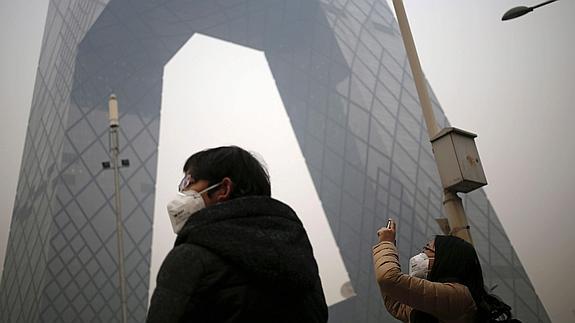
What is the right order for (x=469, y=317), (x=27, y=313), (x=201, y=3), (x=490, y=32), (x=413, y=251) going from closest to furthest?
1. (x=469, y=317)
2. (x=27, y=313)
3. (x=413, y=251)
4. (x=490, y=32)
5. (x=201, y=3)

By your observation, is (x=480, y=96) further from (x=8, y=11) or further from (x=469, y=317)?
(x=8, y=11)

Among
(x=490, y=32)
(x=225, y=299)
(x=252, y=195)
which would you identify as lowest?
(x=225, y=299)

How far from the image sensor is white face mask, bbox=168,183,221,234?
158cm

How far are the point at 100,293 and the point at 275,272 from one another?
6.82m

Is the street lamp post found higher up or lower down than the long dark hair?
higher up

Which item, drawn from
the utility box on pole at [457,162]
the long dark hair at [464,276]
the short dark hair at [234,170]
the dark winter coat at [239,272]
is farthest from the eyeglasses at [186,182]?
the utility box on pole at [457,162]

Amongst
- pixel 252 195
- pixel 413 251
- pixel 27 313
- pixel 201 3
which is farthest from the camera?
pixel 201 3

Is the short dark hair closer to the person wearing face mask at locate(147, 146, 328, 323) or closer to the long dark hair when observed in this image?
the person wearing face mask at locate(147, 146, 328, 323)

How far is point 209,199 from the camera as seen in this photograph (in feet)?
5.18

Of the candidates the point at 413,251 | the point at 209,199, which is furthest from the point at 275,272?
the point at 413,251

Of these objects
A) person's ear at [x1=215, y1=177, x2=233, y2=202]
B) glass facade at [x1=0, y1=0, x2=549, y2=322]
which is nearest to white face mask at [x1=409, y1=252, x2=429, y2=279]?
person's ear at [x1=215, y1=177, x2=233, y2=202]

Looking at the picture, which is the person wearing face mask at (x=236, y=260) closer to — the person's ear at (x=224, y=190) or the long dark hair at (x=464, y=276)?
the person's ear at (x=224, y=190)

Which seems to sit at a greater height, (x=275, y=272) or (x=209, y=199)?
(x=209, y=199)

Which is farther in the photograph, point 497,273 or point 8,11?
point 8,11
